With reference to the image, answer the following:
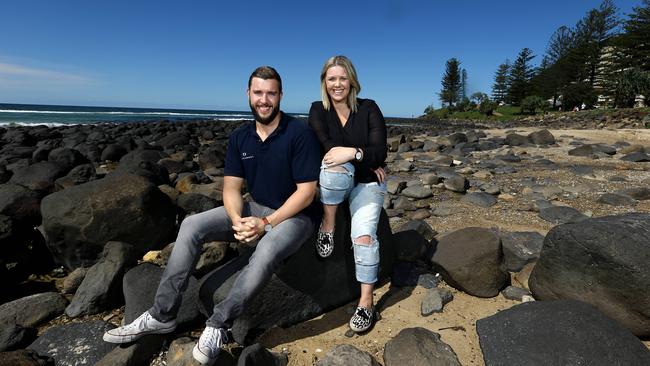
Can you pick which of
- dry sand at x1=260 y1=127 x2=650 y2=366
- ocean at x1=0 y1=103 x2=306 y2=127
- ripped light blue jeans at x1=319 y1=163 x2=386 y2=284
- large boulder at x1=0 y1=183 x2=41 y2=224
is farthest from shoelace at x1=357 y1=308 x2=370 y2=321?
ocean at x1=0 y1=103 x2=306 y2=127

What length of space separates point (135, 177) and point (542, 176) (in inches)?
348

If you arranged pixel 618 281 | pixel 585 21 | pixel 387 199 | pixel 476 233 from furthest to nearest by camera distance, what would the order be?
pixel 585 21, pixel 387 199, pixel 476 233, pixel 618 281

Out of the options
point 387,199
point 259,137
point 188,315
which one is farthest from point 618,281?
point 387,199

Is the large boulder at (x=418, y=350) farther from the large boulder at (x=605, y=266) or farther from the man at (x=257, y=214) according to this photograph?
the large boulder at (x=605, y=266)

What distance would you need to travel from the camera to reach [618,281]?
273 cm

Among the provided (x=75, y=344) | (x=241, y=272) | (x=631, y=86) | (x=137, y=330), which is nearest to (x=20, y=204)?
(x=75, y=344)

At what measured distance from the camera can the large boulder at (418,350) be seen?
2582mm

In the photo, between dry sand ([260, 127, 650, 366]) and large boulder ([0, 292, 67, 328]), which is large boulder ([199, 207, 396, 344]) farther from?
large boulder ([0, 292, 67, 328])

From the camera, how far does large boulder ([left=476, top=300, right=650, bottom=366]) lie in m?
2.25

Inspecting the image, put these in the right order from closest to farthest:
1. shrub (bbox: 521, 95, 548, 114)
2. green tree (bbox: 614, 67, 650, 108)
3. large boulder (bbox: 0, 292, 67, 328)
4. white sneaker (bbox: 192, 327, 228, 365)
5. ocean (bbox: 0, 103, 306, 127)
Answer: white sneaker (bbox: 192, 327, 228, 365) → large boulder (bbox: 0, 292, 67, 328) → green tree (bbox: 614, 67, 650, 108) → ocean (bbox: 0, 103, 306, 127) → shrub (bbox: 521, 95, 548, 114)

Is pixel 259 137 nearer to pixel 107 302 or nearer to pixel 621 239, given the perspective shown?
pixel 107 302

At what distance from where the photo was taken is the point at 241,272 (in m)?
2.79

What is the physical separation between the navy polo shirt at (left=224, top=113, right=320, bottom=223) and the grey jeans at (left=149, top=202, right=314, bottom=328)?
12.5 inches

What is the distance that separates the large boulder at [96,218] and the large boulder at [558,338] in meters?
4.24
